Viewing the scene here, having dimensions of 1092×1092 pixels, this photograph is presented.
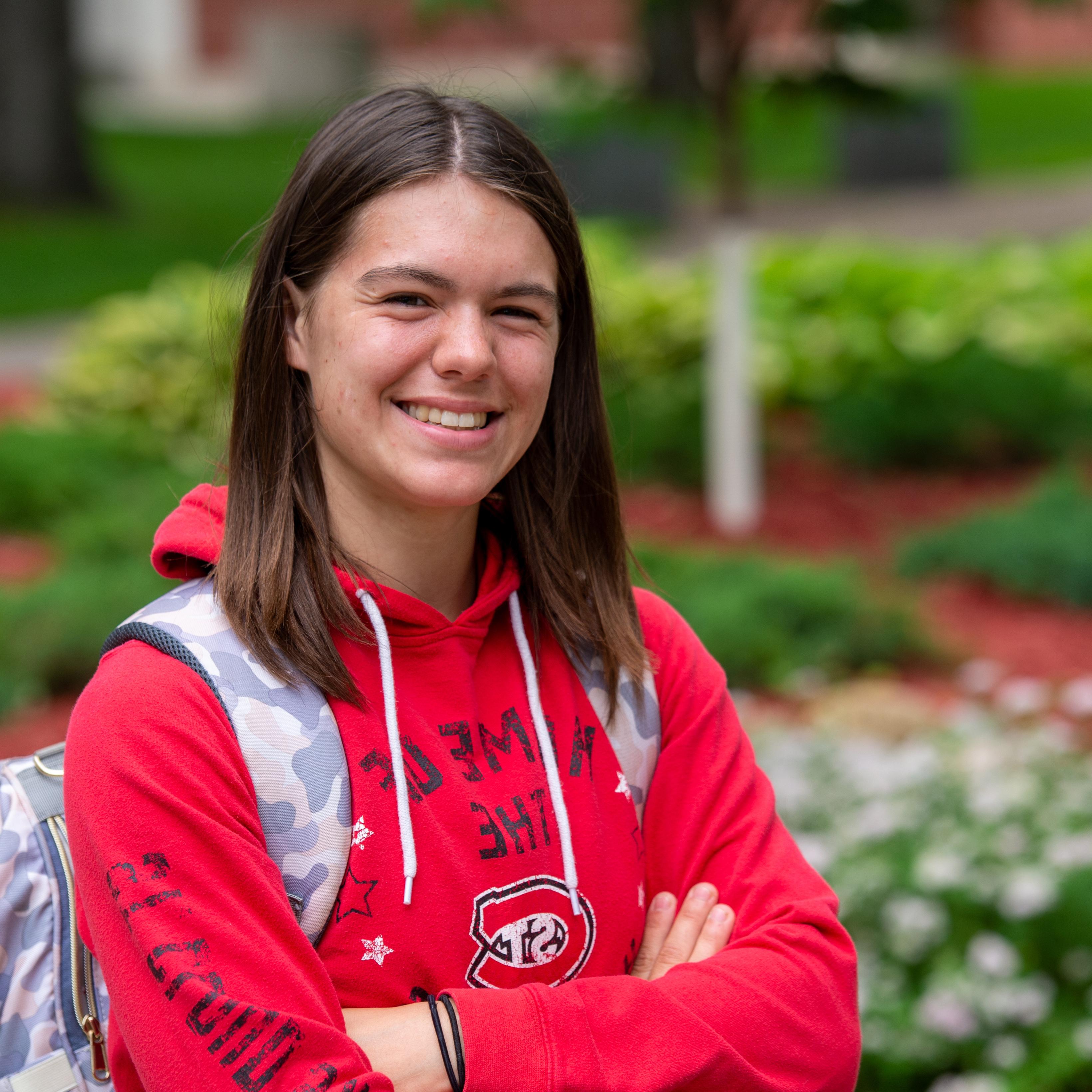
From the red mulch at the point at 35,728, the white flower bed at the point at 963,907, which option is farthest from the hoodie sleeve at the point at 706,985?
the red mulch at the point at 35,728

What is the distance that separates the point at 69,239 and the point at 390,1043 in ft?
57.6

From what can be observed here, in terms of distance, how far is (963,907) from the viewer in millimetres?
3414

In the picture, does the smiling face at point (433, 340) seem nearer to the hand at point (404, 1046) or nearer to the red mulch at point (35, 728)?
the hand at point (404, 1046)

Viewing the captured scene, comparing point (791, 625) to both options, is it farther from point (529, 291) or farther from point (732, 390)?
point (529, 291)

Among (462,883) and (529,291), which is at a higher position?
(529,291)

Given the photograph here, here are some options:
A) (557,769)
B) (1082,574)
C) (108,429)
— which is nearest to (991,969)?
(557,769)

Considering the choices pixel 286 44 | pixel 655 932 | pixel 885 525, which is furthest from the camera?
pixel 286 44

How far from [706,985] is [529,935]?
0.22 m

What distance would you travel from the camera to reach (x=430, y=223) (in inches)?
66.1

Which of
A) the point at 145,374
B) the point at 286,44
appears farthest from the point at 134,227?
the point at 286,44

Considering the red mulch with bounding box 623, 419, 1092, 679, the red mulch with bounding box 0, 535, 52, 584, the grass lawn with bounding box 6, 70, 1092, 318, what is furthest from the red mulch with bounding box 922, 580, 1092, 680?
the red mulch with bounding box 0, 535, 52, 584

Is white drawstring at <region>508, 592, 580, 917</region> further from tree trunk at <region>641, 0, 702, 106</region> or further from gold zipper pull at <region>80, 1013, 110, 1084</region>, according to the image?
tree trunk at <region>641, 0, 702, 106</region>

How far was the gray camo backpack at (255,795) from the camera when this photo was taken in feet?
5.17

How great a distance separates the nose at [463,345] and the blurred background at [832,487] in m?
0.43
